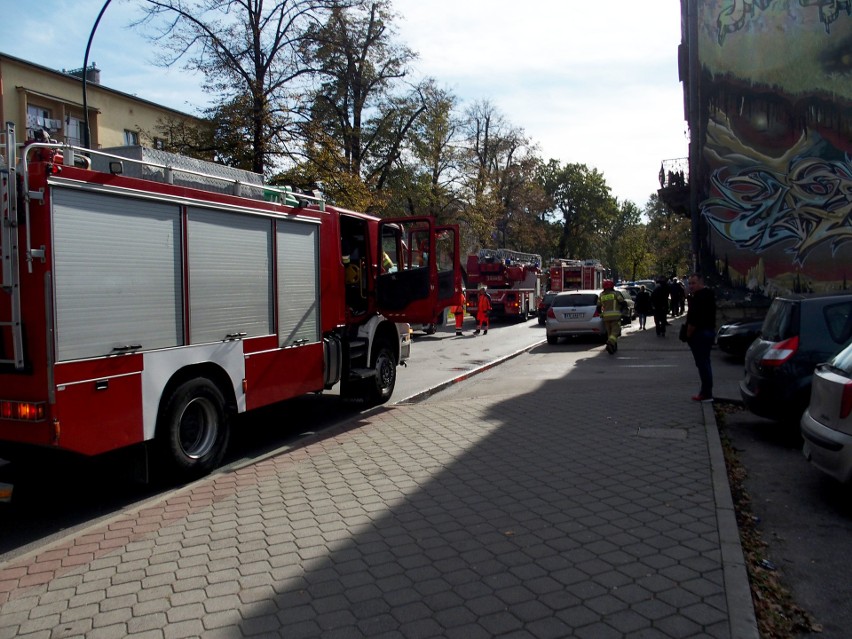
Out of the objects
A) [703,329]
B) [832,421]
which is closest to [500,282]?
[703,329]

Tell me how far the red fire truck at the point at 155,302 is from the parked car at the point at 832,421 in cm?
511

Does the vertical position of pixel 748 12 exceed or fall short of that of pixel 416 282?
it exceeds it

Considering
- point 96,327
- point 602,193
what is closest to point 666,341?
point 96,327

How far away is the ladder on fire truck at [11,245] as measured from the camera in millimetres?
4816

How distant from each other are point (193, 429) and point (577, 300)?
14474 millimetres

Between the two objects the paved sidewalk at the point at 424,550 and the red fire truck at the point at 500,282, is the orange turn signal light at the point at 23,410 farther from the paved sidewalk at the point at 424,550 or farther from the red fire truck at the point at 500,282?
the red fire truck at the point at 500,282

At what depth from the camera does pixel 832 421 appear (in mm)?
5141

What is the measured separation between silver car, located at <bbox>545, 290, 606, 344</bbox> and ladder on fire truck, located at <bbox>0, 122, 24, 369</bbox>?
15.6m

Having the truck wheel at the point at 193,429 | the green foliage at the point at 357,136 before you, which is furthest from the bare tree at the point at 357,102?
the truck wheel at the point at 193,429

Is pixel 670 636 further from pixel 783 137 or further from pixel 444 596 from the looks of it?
pixel 783 137

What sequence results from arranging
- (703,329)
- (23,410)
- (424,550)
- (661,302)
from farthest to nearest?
(661,302) < (703,329) < (23,410) < (424,550)

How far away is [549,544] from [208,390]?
3539 mm

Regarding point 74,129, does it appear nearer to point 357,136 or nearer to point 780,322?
point 357,136

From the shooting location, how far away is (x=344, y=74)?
74.1 feet
